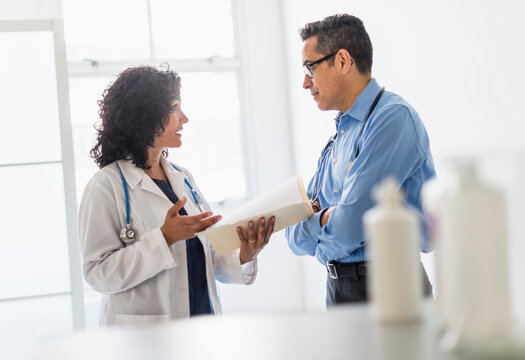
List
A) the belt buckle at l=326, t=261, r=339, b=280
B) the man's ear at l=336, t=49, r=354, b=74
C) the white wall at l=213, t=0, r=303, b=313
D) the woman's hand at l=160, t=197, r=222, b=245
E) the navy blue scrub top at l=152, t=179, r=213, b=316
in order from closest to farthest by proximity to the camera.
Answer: the woman's hand at l=160, t=197, r=222, b=245, the navy blue scrub top at l=152, t=179, r=213, b=316, the belt buckle at l=326, t=261, r=339, b=280, the man's ear at l=336, t=49, r=354, b=74, the white wall at l=213, t=0, r=303, b=313

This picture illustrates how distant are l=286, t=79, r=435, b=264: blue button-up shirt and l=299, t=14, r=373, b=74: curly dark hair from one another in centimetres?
17

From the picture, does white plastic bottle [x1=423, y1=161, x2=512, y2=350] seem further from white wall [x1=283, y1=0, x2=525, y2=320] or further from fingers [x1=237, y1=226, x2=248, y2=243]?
fingers [x1=237, y1=226, x2=248, y2=243]

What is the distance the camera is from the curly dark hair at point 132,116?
2.11 metres

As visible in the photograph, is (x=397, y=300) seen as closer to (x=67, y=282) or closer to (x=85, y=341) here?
(x=85, y=341)

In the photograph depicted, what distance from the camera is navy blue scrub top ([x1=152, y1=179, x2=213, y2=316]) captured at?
2.02 m

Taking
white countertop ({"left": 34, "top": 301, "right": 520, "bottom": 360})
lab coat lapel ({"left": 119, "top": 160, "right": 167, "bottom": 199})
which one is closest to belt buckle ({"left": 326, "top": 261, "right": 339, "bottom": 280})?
lab coat lapel ({"left": 119, "top": 160, "right": 167, "bottom": 199})

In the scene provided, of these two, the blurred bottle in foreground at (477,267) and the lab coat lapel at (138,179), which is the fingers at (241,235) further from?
the blurred bottle in foreground at (477,267)

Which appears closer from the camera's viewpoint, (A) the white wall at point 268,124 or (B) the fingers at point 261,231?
(B) the fingers at point 261,231

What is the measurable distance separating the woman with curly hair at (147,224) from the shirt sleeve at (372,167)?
0.23 meters

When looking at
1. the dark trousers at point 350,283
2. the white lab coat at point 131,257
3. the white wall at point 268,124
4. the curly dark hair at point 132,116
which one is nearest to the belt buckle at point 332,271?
the dark trousers at point 350,283

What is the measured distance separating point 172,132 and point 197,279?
0.55 metres

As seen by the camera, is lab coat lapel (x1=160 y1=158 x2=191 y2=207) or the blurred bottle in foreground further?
lab coat lapel (x1=160 y1=158 x2=191 y2=207)

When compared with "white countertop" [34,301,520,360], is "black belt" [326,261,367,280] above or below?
below

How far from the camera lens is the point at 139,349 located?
0.80 meters
